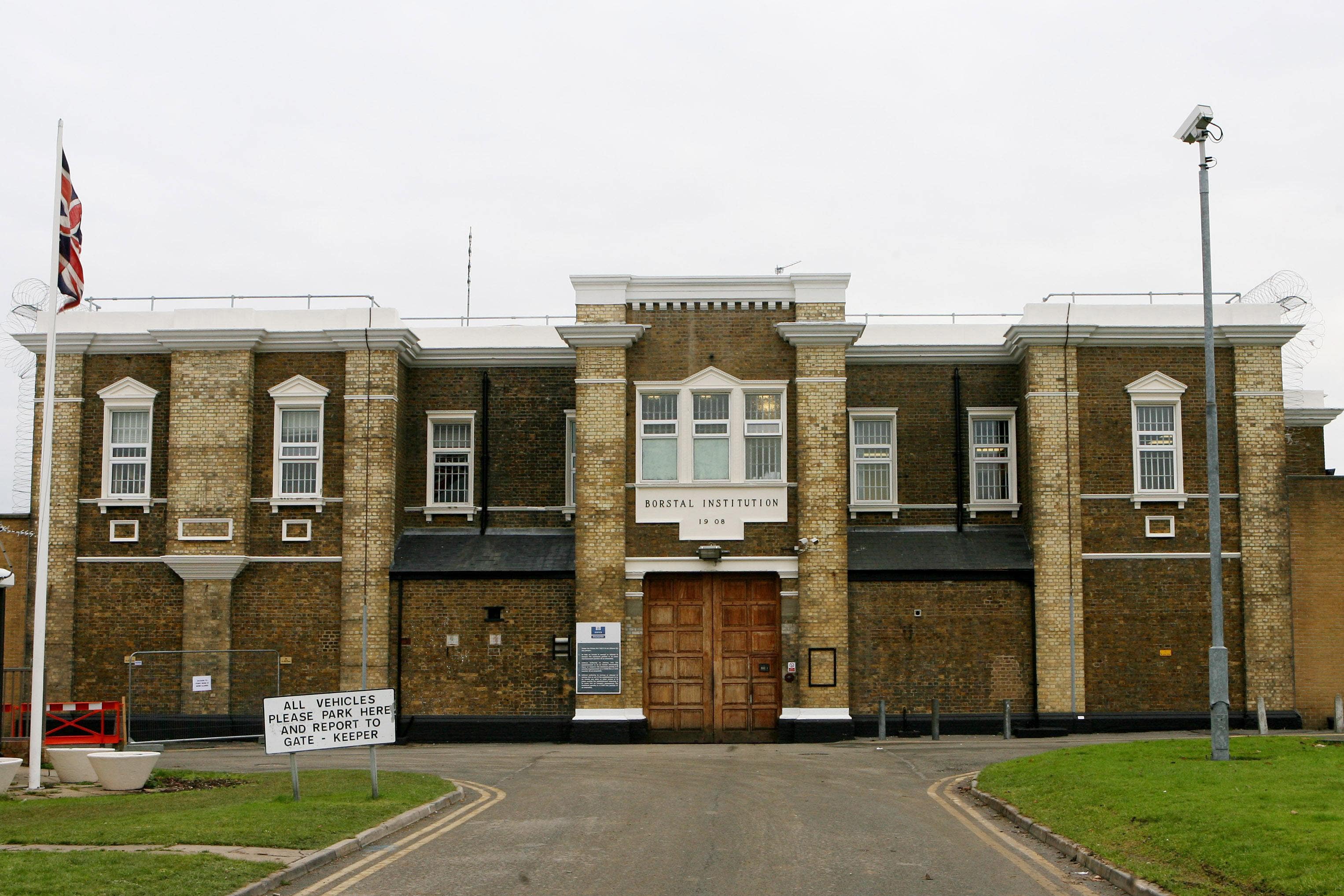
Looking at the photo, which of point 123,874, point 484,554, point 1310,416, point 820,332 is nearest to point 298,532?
point 484,554

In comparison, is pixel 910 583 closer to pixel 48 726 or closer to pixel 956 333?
pixel 956 333

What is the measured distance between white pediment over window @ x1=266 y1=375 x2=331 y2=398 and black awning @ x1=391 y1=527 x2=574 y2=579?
3.68 m

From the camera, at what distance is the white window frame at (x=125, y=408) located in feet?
93.8

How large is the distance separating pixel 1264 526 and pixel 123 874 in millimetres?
24007

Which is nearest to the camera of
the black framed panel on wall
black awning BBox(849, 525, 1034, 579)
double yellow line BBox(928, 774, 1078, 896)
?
double yellow line BBox(928, 774, 1078, 896)

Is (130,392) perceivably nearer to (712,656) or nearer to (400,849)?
(712,656)

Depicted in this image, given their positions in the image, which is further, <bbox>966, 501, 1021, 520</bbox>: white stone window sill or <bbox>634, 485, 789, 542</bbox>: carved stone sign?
<bbox>966, 501, 1021, 520</bbox>: white stone window sill

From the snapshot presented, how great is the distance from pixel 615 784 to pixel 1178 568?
14627 millimetres

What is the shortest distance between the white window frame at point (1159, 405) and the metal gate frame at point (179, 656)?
61.3 ft

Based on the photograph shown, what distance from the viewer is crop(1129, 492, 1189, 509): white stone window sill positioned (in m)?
27.7

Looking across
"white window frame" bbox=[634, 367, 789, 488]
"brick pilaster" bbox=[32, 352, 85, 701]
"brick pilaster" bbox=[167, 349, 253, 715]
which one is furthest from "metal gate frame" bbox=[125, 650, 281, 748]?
"white window frame" bbox=[634, 367, 789, 488]

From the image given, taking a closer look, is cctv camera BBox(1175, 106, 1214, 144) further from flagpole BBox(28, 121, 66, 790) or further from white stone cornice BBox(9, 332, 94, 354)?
white stone cornice BBox(9, 332, 94, 354)

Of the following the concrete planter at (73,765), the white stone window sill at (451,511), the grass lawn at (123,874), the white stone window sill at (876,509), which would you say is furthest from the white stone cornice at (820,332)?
the grass lawn at (123,874)

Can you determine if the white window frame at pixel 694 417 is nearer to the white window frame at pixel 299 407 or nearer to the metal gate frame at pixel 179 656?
the white window frame at pixel 299 407
